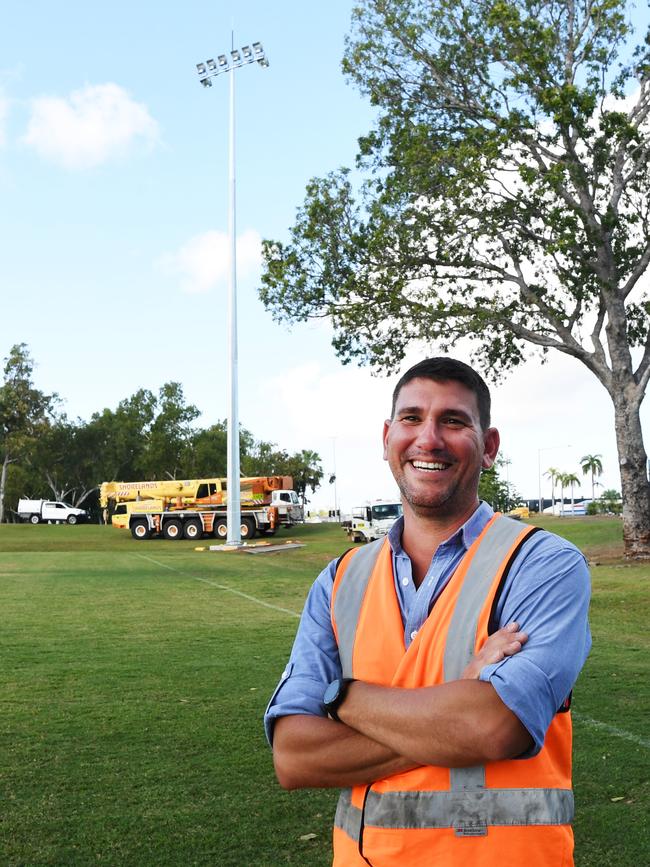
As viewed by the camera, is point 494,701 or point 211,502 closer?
point 494,701

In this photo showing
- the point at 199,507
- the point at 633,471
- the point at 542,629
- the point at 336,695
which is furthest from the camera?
the point at 199,507

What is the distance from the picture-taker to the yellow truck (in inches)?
2021

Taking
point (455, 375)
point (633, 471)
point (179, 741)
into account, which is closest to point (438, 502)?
point (455, 375)

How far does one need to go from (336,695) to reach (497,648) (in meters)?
0.46

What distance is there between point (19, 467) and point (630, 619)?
76099 mm

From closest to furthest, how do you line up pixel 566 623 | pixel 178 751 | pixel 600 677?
pixel 566 623, pixel 178 751, pixel 600 677

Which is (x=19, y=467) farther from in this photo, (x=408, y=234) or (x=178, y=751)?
(x=178, y=751)

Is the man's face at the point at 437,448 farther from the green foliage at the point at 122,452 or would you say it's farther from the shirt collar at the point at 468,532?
the green foliage at the point at 122,452

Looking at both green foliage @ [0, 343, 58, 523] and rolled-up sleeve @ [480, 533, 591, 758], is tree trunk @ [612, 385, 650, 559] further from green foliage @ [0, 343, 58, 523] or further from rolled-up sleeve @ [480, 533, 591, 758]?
green foliage @ [0, 343, 58, 523]

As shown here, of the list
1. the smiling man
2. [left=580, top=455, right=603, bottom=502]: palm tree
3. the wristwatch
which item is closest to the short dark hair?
the smiling man

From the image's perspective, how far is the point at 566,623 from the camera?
248 cm

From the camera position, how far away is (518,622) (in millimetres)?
2477

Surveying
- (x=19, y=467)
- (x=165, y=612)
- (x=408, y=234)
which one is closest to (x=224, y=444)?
(x=19, y=467)

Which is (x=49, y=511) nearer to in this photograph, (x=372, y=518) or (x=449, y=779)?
→ (x=372, y=518)
